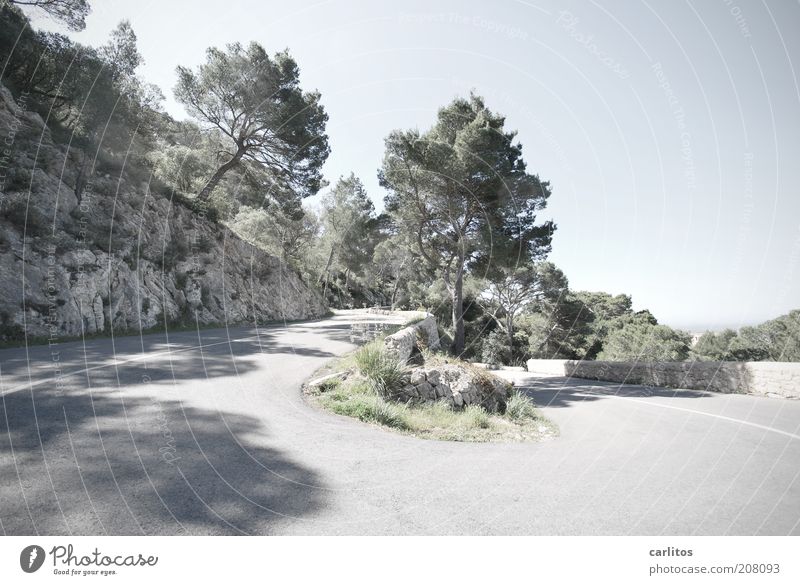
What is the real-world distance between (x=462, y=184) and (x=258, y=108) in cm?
1436

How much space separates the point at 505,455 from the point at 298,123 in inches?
925

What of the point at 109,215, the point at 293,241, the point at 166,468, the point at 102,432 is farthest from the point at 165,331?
the point at 293,241

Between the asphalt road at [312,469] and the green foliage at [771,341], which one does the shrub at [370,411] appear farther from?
the green foliage at [771,341]

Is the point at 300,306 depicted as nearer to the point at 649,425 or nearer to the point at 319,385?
the point at 319,385

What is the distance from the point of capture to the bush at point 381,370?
8012mm

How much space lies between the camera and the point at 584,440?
643 centimetres

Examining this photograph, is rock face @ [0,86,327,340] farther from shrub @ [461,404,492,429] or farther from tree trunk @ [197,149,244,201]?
shrub @ [461,404,492,429]

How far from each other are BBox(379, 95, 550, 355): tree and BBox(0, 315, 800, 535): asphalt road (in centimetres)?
1379

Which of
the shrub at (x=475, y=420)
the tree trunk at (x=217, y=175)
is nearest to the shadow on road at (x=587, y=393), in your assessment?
the shrub at (x=475, y=420)

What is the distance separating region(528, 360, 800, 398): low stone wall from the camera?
9443 millimetres

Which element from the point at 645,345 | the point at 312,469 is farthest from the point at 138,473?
the point at 645,345

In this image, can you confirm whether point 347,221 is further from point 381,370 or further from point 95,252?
point 381,370

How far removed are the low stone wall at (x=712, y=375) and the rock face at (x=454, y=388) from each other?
7.66 metres

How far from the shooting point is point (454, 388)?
9.03 meters
